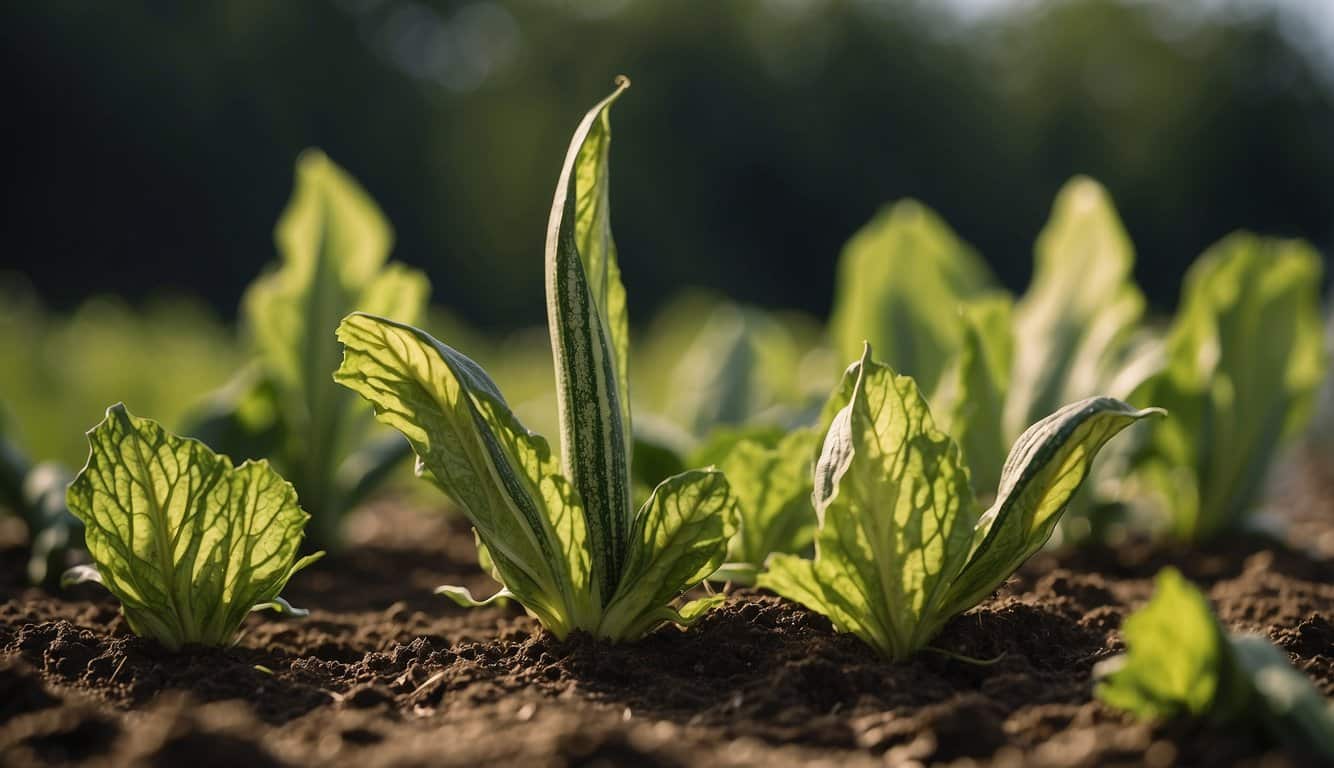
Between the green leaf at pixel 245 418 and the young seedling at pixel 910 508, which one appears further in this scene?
the green leaf at pixel 245 418

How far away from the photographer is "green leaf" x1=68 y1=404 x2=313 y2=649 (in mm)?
1171

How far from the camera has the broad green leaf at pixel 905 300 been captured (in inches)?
82.6

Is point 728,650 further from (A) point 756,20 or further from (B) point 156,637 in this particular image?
(A) point 756,20

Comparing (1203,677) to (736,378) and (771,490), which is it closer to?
(771,490)

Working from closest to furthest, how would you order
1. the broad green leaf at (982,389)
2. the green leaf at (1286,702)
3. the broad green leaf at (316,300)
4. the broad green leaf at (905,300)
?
the green leaf at (1286,702)
the broad green leaf at (982,389)
the broad green leaf at (316,300)
the broad green leaf at (905,300)

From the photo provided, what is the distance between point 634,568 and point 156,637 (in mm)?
552

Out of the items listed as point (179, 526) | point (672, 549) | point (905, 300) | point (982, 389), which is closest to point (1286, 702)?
point (672, 549)

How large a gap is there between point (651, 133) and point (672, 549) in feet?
52.5

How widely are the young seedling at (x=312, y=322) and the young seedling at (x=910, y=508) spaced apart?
1001 millimetres

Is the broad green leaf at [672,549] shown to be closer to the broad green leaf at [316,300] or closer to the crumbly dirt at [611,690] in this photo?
the crumbly dirt at [611,690]

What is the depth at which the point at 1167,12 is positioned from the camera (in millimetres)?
21500

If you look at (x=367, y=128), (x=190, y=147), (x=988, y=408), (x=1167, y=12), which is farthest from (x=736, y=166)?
(x=988, y=408)

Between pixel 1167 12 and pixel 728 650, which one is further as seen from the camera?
pixel 1167 12

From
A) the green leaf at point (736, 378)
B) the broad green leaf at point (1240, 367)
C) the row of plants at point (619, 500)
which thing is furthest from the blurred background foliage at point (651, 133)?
the row of plants at point (619, 500)
